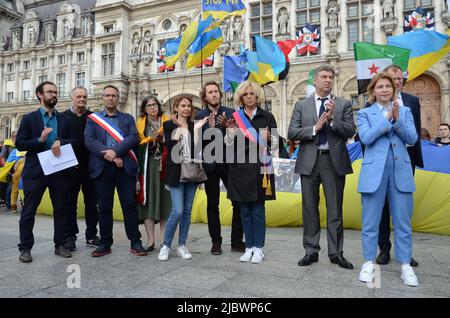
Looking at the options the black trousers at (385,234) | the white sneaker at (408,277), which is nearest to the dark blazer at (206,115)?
the black trousers at (385,234)

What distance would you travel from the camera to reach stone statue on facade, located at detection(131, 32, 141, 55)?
24.6 metres

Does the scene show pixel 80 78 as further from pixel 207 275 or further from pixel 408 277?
pixel 408 277

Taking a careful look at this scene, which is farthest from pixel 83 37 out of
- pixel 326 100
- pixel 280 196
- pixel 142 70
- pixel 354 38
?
pixel 326 100

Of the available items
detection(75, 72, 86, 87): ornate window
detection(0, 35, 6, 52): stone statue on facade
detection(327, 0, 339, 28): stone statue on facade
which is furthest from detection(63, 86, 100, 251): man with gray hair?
detection(0, 35, 6, 52): stone statue on facade

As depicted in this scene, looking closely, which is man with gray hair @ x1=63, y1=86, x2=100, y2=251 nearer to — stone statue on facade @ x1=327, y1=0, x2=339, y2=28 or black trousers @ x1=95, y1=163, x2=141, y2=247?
black trousers @ x1=95, y1=163, x2=141, y2=247

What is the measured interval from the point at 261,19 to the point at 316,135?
19.2m

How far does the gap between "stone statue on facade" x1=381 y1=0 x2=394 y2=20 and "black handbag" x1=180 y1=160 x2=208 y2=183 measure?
18.1 metres

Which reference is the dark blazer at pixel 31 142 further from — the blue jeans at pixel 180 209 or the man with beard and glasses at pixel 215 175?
the man with beard and glasses at pixel 215 175

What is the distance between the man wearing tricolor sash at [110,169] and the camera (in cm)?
432

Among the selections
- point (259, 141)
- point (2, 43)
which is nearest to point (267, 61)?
point (259, 141)

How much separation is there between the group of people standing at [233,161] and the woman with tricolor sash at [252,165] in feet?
0.04
